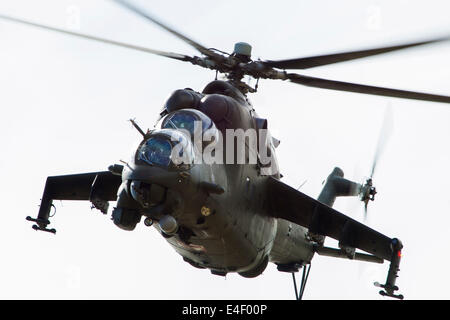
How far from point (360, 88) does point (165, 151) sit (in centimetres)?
390

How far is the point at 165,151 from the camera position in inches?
474

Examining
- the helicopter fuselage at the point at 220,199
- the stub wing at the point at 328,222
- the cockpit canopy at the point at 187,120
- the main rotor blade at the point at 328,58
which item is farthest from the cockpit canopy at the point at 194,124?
the stub wing at the point at 328,222

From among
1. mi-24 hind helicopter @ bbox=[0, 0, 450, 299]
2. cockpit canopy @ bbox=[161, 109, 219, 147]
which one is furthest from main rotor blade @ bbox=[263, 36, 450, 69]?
cockpit canopy @ bbox=[161, 109, 219, 147]

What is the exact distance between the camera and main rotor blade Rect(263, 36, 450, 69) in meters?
10.4

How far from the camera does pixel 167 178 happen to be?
1198cm

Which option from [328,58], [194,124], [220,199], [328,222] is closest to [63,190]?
[220,199]

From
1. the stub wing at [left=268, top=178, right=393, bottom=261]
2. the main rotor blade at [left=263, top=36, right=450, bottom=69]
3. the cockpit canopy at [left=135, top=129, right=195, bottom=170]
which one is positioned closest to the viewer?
the main rotor blade at [left=263, top=36, right=450, bottom=69]

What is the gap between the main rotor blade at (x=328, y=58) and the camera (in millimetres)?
10431

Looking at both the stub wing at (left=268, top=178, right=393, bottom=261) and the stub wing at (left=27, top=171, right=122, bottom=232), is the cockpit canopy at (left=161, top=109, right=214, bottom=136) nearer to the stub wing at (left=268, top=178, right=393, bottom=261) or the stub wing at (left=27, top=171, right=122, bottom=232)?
the stub wing at (left=268, top=178, right=393, bottom=261)

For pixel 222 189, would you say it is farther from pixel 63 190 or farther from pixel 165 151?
pixel 63 190

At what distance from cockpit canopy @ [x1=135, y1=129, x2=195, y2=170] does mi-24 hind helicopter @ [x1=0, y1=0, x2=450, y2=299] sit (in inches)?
0.7

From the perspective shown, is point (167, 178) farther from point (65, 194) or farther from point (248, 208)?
point (65, 194)

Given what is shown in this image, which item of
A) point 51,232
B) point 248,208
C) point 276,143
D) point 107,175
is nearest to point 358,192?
point 276,143

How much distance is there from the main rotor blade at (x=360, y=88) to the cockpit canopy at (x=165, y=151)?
11.0 feet
